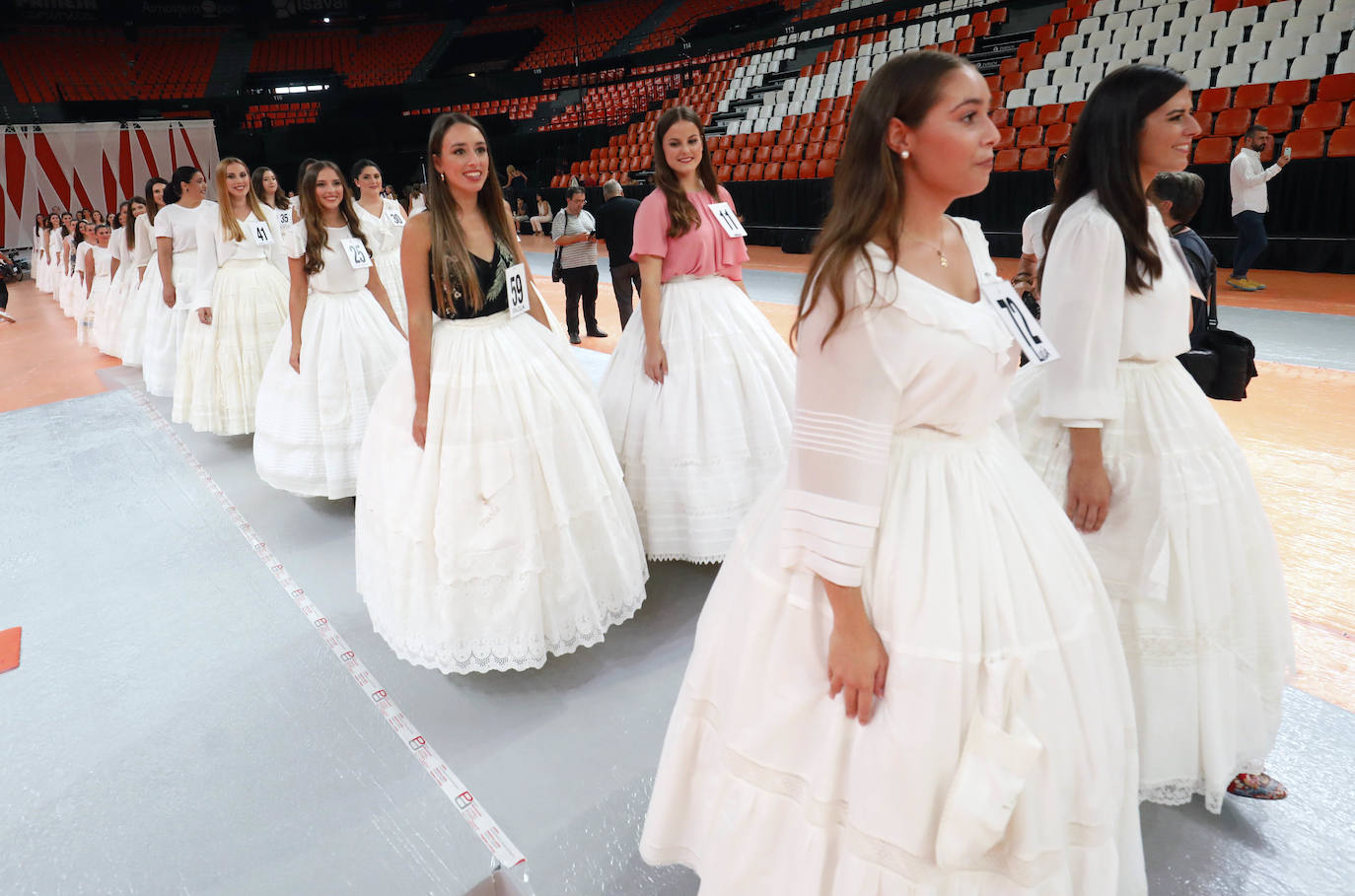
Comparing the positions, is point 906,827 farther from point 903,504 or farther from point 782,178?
point 782,178

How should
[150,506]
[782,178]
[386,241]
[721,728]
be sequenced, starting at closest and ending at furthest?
1. [721,728]
2. [150,506]
3. [386,241]
4. [782,178]

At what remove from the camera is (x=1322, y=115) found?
7.96 meters

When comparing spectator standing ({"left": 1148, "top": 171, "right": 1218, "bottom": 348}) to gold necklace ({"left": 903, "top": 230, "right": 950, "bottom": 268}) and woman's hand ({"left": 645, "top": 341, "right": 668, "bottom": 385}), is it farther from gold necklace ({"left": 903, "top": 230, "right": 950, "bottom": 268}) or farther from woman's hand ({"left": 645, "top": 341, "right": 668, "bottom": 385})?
woman's hand ({"left": 645, "top": 341, "right": 668, "bottom": 385})

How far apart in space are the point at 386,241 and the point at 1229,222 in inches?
324

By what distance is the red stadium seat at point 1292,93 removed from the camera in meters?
8.30

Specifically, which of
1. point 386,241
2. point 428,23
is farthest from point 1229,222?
point 428,23

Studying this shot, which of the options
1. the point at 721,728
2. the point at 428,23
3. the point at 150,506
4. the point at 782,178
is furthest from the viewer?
the point at 428,23

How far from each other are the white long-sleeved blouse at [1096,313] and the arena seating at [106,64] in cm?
2613

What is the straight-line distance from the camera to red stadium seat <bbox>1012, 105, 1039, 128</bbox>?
10.4 metres

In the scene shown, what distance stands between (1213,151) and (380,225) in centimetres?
822

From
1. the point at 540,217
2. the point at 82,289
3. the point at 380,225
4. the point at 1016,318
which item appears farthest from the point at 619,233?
the point at 540,217

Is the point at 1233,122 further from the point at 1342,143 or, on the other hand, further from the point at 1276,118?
the point at 1342,143

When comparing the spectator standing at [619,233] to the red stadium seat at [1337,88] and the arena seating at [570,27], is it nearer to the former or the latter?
the red stadium seat at [1337,88]

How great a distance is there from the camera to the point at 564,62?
24531mm
